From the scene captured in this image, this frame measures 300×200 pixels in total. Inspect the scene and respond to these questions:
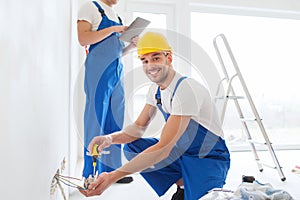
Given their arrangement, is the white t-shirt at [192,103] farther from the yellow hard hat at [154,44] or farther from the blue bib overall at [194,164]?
the yellow hard hat at [154,44]

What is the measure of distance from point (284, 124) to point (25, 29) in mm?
3980

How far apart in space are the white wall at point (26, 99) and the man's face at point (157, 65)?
0.38 m

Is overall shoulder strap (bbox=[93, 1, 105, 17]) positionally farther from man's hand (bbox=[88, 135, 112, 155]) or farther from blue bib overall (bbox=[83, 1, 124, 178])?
man's hand (bbox=[88, 135, 112, 155])

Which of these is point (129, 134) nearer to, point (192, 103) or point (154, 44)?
point (192, 103)

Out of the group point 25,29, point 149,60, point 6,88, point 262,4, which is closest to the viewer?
point 6,88

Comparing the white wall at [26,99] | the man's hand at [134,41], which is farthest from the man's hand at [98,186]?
the man's hand at [134,41]

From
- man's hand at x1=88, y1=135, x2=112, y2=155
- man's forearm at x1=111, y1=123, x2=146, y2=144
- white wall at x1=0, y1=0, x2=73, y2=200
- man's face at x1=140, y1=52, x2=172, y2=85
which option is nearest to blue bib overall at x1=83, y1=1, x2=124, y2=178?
man's forearm at x1=111, y1=123, x2=146, y2=144

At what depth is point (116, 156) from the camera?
5.23 ft

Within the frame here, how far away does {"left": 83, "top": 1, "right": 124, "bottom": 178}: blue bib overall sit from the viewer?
1.70 m

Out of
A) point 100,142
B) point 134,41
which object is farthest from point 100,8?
point 100,142

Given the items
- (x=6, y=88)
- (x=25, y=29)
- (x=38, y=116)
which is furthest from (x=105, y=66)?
(x=6, y=88)

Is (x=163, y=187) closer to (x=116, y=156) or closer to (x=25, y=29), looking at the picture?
(x=116, y=156)

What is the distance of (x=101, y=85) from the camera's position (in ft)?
5.66

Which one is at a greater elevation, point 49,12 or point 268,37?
point 268,37
